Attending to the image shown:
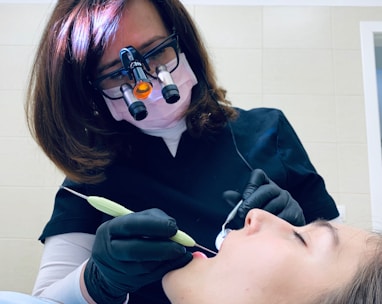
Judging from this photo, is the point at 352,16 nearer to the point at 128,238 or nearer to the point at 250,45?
the point at 250,45

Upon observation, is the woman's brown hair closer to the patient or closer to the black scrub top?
the black scrub top

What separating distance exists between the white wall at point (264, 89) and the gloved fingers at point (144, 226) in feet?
5.30

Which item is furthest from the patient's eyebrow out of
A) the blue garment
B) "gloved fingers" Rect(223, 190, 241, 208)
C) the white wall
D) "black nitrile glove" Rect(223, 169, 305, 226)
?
the white wall

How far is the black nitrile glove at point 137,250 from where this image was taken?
29.7 inches

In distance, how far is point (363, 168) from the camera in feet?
7.29

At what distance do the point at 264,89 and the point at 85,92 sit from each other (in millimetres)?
1497

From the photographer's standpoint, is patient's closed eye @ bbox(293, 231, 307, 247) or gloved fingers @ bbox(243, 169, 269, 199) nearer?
patient's closed eye @ bbox(293, 231, 307, 247)

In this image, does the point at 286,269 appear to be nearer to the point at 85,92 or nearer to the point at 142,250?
the point at 142,250

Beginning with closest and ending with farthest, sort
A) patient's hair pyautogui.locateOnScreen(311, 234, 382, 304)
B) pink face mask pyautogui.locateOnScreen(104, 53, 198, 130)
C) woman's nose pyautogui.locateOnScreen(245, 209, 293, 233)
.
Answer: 1. patient's hair pyautogui.locateOnScreen(311, 234, 382, 304)
2. woman's nose pyautogui.locateOnScreen(245, 209, 293, 233)
3. pink face mask pyautogui.locateOnScreen(104, 53, 198, 130)

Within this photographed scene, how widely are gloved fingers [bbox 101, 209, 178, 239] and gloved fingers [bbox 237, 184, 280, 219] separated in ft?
0.72

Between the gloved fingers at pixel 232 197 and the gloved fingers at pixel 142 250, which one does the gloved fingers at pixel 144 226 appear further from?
the gloved fingers at pixel 232 197

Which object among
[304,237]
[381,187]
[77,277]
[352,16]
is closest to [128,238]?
[77,277]

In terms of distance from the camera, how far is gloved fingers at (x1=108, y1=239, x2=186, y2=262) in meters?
0.75

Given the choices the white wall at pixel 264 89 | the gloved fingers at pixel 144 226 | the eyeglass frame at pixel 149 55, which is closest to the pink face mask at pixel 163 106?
the eyeglass frame at pixel 149 55
